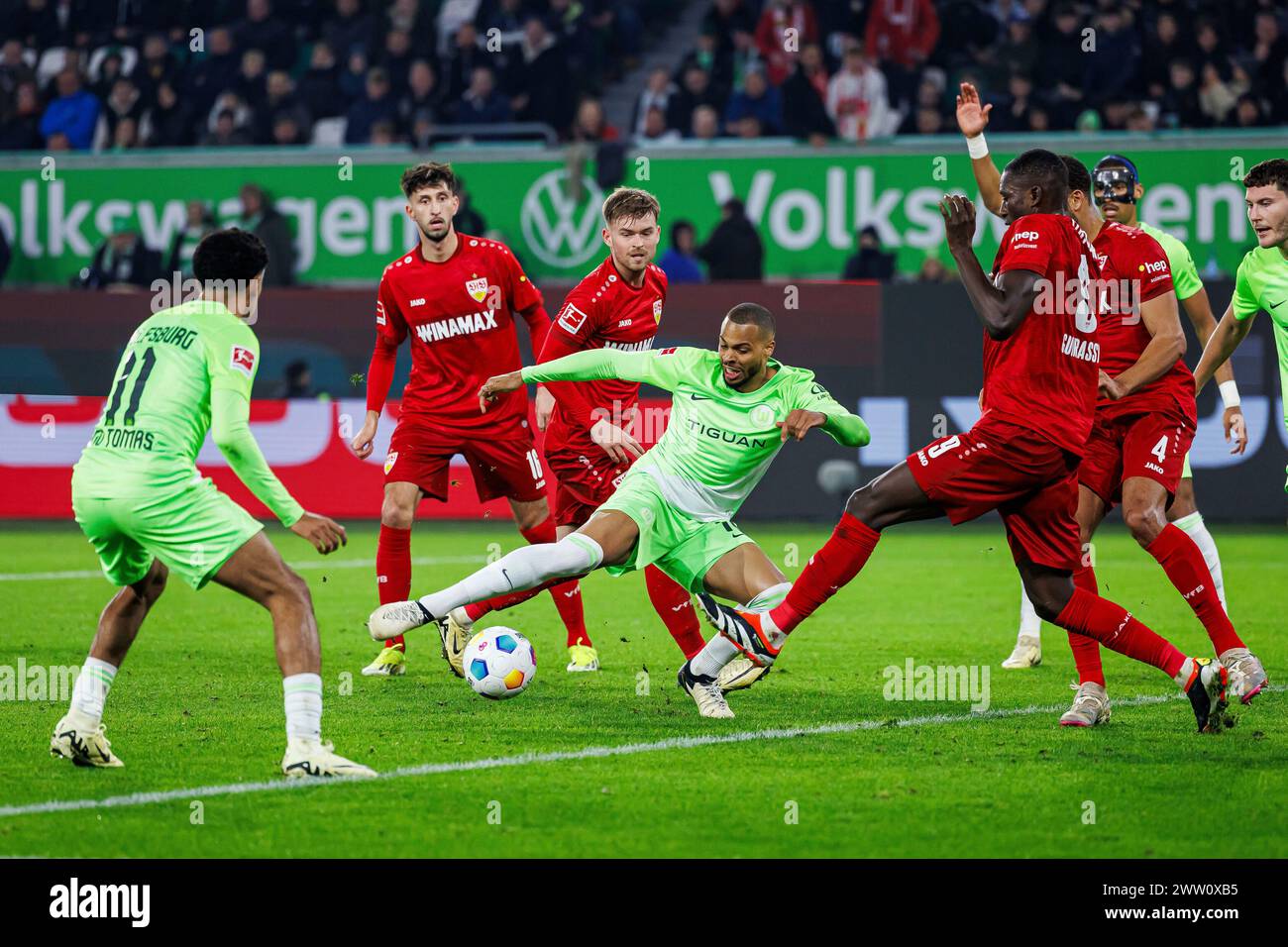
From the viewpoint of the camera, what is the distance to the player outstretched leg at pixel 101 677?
6.04 m

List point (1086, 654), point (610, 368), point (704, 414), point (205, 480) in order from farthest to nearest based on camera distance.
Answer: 1. point (1086, 654)
2. point (704, 414)
3. point (610, 368)
4. point (205, 480)

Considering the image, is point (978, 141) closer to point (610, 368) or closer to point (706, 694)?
point (610, 368)

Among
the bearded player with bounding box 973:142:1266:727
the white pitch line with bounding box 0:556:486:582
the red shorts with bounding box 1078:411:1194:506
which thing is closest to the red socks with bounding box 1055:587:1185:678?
the bearded player with bounding box 973:142:1266:727

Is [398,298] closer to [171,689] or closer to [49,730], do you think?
[171,689]

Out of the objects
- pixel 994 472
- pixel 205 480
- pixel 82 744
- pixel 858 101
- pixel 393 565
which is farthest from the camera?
pixel 858 101

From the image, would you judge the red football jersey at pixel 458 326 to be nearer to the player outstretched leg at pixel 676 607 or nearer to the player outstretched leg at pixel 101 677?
the player outstretched leg at pixel 676 607

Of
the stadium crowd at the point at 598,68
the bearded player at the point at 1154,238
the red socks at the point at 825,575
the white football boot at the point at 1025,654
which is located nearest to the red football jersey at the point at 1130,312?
the bearded player at the point at 1154,238

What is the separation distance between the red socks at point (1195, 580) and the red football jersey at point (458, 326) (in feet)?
10.9

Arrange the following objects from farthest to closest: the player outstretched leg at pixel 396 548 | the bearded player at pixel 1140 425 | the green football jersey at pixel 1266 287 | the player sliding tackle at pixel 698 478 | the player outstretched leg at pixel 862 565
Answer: the player outstretched leg at pixel 396 548 → the green football jersey at pixel 1266 287 → the bearded player at pixel 1140 425 → the player sliding tackle at pixel 698 478 → the player outstretched leg at pixel 862 565

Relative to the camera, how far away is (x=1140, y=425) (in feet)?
25.0

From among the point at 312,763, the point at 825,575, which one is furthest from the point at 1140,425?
the point at 312,763

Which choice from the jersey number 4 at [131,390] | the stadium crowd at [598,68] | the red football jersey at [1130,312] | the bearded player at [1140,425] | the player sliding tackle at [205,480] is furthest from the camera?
the stadium crowd at [598,68]

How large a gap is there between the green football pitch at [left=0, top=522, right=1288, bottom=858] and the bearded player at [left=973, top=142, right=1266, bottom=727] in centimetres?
41

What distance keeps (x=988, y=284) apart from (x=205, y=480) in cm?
293
